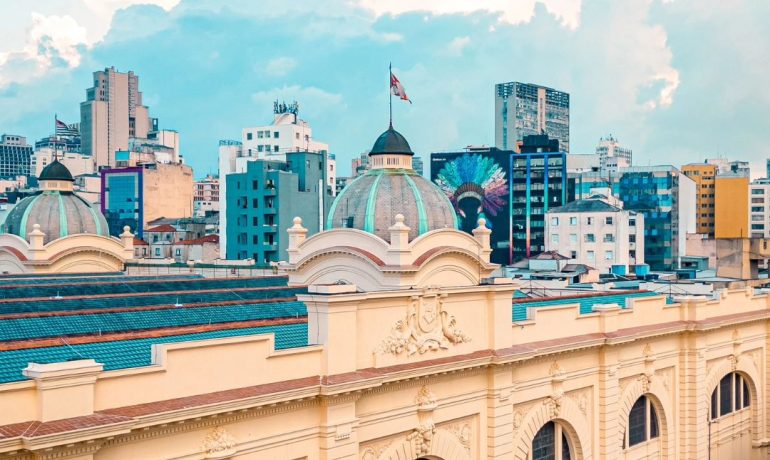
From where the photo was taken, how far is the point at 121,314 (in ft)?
95.8

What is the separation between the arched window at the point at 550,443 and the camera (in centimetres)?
3148

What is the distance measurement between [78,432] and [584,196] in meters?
121

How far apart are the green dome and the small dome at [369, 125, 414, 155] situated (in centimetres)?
2278

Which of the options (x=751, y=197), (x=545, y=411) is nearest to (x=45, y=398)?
(x=545, y=411)

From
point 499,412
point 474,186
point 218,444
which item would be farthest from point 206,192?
point 218,444

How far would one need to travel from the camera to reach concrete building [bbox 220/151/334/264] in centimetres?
10606

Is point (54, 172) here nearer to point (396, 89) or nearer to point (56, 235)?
point (56, 235)

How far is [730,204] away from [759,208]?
429 inches

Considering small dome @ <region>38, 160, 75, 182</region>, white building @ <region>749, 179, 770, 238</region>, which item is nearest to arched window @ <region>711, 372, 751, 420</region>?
small dome @ <region>38, 160, 75, 182</region>

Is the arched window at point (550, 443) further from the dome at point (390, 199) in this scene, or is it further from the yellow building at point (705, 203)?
the yellow building at point (705, 203)

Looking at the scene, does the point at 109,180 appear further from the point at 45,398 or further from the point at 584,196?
the point at 45,398

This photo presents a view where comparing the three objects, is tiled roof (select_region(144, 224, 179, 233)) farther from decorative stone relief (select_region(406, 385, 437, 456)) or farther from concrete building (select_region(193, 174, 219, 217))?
decorative stone relief (select_region(406, 385, 437, 456))

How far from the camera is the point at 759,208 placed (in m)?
166

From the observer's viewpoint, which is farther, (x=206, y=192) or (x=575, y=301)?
(x=206, y=192)
